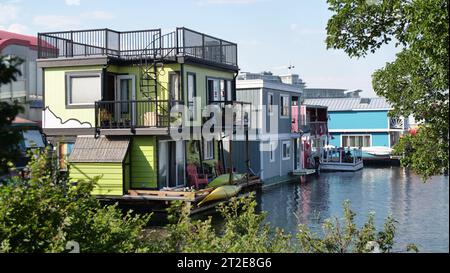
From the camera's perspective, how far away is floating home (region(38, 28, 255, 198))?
2170 cm

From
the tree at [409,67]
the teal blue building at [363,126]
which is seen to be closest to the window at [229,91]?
the tree at [409,67]

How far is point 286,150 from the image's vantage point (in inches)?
1462

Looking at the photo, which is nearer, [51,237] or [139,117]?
[51,237]

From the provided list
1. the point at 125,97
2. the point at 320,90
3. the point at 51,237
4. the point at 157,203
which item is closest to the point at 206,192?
the point at 157,203

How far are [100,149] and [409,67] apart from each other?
47.6ft

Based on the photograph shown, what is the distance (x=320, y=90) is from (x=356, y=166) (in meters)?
26.4

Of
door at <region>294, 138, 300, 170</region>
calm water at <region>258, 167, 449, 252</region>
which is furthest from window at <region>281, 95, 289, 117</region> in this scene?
calm water at <region>258, 167, 449, 252</region>

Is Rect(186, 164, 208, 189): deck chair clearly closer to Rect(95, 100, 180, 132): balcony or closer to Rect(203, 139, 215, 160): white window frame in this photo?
Rect(203, 139, 215, 160): white window frame

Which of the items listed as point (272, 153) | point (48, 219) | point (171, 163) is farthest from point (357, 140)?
point (48, 219)
